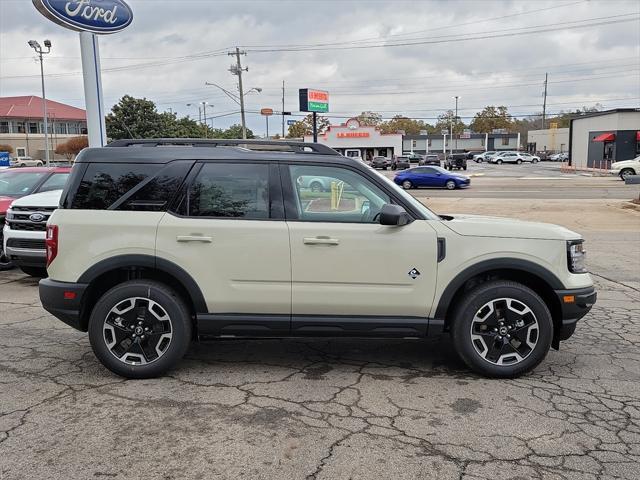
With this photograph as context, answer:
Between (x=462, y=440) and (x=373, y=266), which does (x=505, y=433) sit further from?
(x=373, y=266)

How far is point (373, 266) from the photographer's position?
172 inches

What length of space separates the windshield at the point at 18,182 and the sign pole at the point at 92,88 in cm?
211

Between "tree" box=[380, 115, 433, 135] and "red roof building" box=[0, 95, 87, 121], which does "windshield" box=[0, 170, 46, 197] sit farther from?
"tree" box=[380, 115, 433, 135]

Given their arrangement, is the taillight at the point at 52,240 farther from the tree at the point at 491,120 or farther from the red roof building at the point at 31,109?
the tree at the point at 491,120

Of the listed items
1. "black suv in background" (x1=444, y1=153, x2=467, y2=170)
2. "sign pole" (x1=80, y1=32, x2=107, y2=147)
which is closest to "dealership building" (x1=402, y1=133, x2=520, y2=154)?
"black suv in background" (x1=444, y1=153, x2=467, y2=170)

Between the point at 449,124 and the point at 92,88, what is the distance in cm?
13932

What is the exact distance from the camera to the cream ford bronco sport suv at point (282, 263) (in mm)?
4387

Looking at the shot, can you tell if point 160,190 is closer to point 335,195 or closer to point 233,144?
point 233,144

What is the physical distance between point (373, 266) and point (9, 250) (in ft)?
20.6

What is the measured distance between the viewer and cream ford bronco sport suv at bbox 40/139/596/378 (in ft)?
14.4

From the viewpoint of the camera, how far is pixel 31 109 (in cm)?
Result: 9119

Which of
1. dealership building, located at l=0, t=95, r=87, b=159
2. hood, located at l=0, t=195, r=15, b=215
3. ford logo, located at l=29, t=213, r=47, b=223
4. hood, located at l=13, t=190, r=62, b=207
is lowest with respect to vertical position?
ford logo, located at l=29, t=213, r=47, b=223

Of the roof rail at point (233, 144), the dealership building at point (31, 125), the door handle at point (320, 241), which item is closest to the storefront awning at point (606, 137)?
the roof rail at point (233, 144)

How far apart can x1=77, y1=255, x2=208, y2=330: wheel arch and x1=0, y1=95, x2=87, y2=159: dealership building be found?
310 feet
